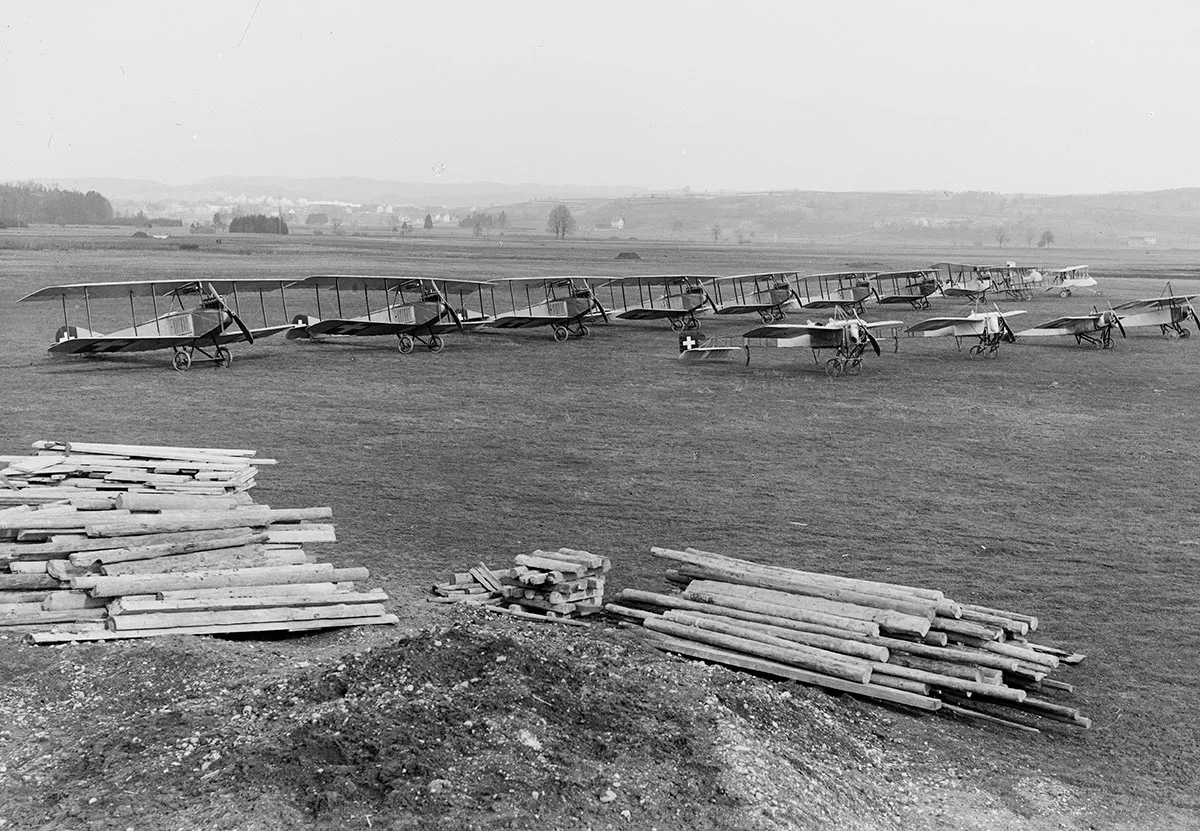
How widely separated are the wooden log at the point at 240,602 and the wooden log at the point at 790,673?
2580 mm

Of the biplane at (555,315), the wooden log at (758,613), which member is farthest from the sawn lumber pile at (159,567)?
the biplane at (555,315)

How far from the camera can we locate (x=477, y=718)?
6.57m

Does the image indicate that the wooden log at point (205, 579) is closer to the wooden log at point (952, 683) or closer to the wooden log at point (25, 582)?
the wooden log at point (25, 582)

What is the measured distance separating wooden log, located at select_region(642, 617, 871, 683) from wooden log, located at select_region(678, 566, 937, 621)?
96cm

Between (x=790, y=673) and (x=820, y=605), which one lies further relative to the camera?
(x=820, y=605)

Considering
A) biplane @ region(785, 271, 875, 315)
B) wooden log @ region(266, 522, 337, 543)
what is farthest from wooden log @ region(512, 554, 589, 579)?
biplane @ region(785, 271, 875, 315)

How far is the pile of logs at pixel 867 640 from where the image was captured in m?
8.04

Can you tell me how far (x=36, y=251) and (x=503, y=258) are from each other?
3468 centimetres

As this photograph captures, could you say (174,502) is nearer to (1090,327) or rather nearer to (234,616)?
(234,616)

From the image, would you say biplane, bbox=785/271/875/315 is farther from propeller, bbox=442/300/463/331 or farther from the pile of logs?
the pile of logs

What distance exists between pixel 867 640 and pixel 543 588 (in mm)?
2859

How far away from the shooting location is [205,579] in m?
8.91

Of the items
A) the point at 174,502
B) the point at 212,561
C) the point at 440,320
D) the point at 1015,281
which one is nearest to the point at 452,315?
the point at 440,320

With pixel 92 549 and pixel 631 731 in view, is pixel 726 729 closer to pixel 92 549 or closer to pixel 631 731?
pixel 631 731
